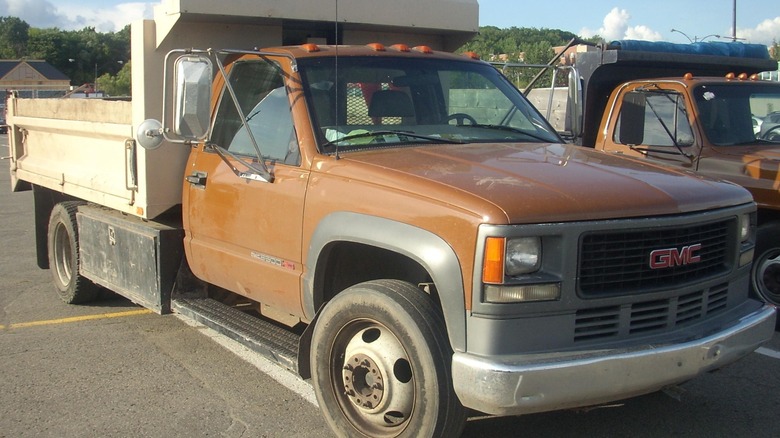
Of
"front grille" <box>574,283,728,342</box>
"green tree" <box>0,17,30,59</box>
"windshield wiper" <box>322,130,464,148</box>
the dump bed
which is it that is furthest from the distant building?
"front grille" <box>574,283,728,342</box>

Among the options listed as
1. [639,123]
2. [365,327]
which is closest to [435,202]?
[365,327]

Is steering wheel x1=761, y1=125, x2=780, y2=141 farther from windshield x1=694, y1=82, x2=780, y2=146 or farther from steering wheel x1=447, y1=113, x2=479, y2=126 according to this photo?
steering wheel x1=447, y1=113, x2=479, y2=126

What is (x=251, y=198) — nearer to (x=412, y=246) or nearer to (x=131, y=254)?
(x=412, y=246)

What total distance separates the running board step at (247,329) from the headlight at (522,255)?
147cm

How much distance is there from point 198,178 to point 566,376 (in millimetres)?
2921

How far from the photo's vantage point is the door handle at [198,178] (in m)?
5.29

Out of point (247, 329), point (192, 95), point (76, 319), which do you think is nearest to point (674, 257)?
point (247, 329)

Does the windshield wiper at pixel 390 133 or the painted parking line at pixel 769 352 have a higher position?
the windshield wiper at pixel 390 133

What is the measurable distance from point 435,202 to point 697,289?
1.35m

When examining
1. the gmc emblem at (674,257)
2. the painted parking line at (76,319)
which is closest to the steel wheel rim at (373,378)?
the gmc emblem at (674,257)

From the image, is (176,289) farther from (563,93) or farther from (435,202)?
(563,93)

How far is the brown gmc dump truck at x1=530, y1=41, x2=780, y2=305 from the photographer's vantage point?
21.7 ft

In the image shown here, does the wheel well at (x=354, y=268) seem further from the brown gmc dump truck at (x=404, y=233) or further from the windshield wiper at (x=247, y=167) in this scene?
the windshield wiper at (x=247, y=167)

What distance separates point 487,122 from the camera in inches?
202
